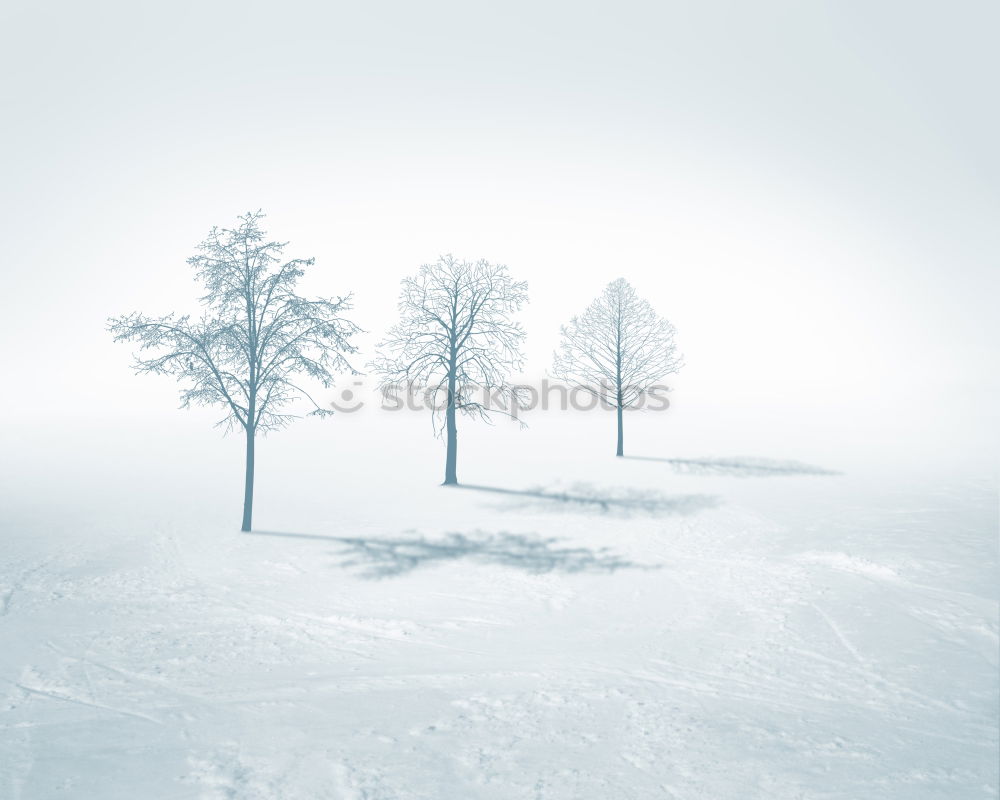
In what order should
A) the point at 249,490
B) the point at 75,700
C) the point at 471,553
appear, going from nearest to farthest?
1. the point at 75,700
2. the point at 471,553
3. the point at 249,490

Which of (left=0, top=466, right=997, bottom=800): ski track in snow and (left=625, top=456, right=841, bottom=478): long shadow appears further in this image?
(left=625, top=456, right=841, bottom=478): long shadow

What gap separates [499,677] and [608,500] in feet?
47.2

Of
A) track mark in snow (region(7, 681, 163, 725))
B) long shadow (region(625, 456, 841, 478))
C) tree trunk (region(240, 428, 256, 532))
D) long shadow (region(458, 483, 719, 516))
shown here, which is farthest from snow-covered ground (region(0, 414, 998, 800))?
long shadow (region(625, 456, 841, 478))

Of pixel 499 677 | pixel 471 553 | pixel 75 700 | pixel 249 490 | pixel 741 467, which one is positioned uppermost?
pixel 741 467

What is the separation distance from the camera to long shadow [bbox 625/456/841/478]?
28.6m

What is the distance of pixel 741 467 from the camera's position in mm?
30047

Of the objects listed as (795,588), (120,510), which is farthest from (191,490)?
(795,588)

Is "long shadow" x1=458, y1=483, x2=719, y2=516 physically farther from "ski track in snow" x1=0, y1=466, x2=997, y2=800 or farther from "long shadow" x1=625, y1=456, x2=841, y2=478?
"long shadow" x1=625, y1=456, x2=841, y2=478

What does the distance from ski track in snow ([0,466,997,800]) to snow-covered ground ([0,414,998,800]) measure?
0.05m

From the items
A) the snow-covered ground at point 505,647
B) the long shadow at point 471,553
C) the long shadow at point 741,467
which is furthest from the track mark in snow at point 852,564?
the long shadow at point 741,467

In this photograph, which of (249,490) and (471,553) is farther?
(249,490)

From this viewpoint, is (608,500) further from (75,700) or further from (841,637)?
(75,700)

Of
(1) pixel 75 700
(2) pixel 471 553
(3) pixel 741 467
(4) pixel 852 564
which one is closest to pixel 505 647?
(2) pixel 471 553

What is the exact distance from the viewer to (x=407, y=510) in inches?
871
